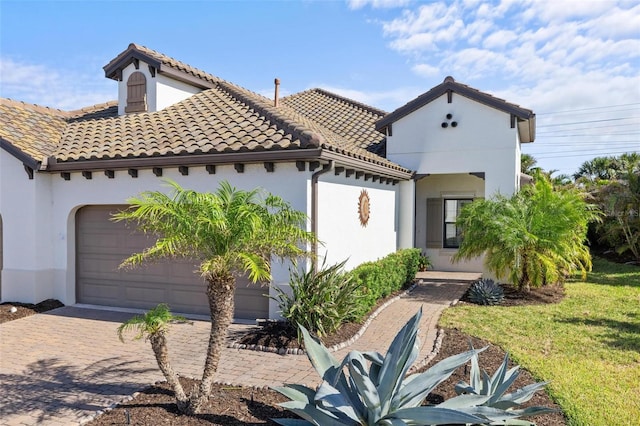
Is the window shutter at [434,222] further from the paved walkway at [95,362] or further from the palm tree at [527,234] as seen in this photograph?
the paved walkway at [95,362]

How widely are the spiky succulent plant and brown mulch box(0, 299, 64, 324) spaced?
35.4 ft

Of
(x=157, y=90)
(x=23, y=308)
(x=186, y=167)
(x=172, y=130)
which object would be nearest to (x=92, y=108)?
(x=157, y=90)

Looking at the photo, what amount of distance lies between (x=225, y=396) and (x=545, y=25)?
1084cm

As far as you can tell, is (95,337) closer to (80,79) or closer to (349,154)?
(349,154)

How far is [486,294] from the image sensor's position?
11656mm

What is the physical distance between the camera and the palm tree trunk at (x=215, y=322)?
205 inches

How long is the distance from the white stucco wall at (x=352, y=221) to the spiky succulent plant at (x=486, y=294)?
2.88 m

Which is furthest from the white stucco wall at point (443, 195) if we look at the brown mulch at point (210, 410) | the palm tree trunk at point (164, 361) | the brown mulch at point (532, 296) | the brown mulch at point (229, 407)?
the palm tree trunk at point (164, 361)

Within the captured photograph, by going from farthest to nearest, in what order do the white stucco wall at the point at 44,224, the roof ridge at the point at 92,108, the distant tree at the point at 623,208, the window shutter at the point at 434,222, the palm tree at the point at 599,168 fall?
the palm tree at the point at 599,168 → the distant tree at the point at 623,208 → the window shutter at the point at 434,222 → the roof ridge at the point at 92,108 → the white stucco wall at the point at 44,224

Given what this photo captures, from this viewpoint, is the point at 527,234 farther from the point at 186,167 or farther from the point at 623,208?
the point at 623,208

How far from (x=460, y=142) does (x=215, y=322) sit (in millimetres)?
12028

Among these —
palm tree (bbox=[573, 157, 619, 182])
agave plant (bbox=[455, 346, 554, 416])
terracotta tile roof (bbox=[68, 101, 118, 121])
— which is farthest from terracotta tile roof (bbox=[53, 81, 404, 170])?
palm tree (bbox=[573, 157, 619, 182])

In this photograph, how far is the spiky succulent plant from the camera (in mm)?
11648

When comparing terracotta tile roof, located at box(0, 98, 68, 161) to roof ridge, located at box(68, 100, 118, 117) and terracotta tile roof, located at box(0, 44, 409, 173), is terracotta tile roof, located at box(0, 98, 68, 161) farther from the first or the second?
roof ridge, located at box(68, 100, 118, 117)
